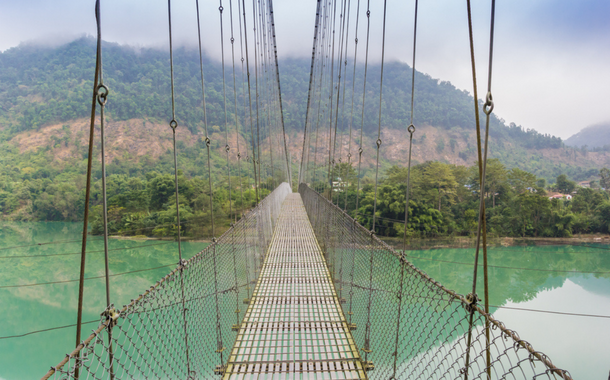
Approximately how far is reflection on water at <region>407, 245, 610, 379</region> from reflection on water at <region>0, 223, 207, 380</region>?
44.8 ft

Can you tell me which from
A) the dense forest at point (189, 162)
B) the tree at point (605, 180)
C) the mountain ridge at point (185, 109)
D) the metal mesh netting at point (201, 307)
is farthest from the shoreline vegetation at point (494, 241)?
the metal mesh netting at point (201, 307)

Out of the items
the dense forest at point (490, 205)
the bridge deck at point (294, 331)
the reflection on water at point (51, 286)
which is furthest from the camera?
the dense forest at point (490, 205)

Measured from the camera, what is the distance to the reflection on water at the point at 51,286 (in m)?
12.3

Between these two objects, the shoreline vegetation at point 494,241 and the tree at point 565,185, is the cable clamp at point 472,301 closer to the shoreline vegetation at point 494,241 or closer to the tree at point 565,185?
the shoreline vegetation at point 494,241

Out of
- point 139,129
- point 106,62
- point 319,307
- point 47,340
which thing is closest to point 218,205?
point 47,340

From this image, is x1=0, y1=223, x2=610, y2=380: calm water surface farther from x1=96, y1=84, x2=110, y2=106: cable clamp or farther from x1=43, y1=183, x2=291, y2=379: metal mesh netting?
x1=96, y1=84, x2=110, y2=106: cable clamp

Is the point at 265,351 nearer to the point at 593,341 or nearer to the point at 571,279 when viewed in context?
the point at 593,341

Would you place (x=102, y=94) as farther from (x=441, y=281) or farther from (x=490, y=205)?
(x=490, y=205)

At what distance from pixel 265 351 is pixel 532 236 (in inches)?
991

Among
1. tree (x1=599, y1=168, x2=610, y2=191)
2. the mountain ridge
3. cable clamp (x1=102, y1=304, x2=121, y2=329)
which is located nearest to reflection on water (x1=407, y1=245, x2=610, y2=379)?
tree (x1=599, y1=168, x2=610, y2=191)

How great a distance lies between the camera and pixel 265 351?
1860 millimetres

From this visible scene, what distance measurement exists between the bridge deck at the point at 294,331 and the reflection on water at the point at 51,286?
19.1 ft

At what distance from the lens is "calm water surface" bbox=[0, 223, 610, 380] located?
11.7 m

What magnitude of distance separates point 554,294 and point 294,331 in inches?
765
